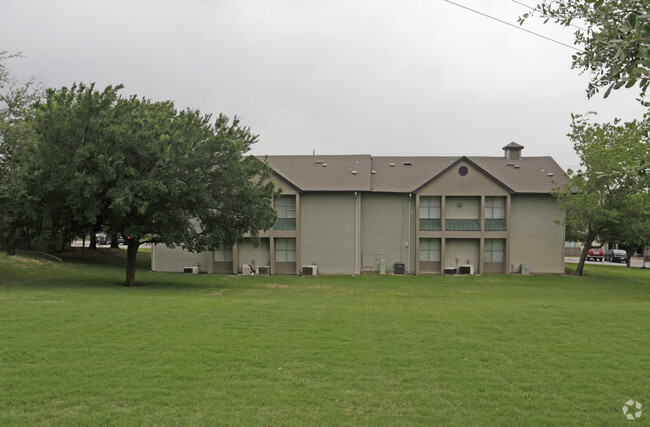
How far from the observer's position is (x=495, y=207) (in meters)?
37.2

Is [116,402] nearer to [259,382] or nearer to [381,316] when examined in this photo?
[259,382]

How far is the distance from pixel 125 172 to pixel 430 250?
23.5 metres

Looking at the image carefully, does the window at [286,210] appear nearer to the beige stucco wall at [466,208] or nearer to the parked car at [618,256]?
the beige stucco wall at [466,208]

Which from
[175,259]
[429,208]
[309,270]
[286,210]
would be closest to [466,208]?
[429,208]

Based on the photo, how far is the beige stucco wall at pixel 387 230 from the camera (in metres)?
37.1

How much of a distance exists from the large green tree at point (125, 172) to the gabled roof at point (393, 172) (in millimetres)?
11362

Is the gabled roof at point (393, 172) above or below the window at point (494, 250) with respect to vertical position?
above

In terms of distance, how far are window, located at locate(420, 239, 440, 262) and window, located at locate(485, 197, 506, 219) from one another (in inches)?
177

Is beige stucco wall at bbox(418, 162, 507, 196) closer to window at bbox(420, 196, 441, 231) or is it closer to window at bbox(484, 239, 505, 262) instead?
window at bbox(420, 196, 441, 231)

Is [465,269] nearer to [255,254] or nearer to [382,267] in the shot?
[382,267]

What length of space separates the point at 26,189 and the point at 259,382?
19.5 meters

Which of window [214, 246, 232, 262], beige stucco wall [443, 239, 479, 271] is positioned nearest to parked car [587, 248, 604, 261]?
beige stucco wall [443, 239, 479, 271]

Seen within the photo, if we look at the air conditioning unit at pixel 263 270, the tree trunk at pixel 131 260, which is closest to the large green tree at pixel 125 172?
the tree trunk at pixel 131 260

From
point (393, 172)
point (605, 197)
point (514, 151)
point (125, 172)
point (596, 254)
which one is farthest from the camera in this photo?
point (596, 254)
